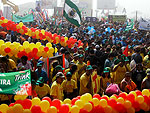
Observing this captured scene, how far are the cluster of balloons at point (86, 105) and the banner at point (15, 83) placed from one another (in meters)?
0.26

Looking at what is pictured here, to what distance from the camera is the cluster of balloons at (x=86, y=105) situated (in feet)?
14.5

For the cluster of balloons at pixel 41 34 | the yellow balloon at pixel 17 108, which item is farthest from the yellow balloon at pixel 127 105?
the cluster of balloons at pixel 41 34

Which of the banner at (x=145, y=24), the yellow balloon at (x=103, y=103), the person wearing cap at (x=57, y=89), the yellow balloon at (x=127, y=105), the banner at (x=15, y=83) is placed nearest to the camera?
the banner at (x=15, y=83)

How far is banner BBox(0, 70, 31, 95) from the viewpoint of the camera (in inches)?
165

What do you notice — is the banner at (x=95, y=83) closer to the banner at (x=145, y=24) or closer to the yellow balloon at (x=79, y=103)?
the yellow balloon at (x=79, y=103)

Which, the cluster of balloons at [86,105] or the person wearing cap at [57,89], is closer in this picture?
the cluster of balloons at [86,105]

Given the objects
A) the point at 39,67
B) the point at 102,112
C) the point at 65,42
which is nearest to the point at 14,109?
the point at 102,112

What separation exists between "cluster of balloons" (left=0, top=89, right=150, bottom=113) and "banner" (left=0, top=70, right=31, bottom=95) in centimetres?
26

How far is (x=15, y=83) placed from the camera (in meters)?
4.29

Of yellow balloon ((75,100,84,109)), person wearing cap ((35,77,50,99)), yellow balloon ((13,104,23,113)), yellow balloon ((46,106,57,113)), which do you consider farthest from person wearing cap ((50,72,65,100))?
yellow balloon ((13,104,23,113))

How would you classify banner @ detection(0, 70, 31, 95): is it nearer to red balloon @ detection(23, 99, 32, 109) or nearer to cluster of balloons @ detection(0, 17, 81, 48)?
red balloon @ detection(23, 99, 32, 109)

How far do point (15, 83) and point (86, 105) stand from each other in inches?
51.3

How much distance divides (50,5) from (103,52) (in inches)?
980

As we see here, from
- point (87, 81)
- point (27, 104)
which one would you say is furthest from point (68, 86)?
point (27, 104)
